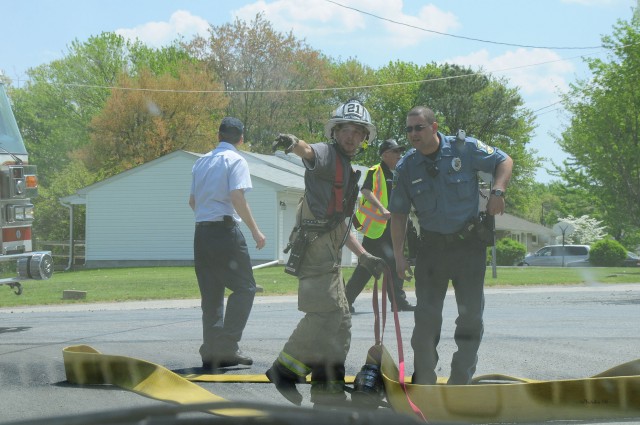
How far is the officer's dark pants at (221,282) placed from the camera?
697 cm

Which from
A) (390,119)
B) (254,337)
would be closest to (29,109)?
(390,119)

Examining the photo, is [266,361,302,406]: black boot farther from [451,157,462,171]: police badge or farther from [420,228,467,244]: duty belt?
[451,157,462,171]: police badge

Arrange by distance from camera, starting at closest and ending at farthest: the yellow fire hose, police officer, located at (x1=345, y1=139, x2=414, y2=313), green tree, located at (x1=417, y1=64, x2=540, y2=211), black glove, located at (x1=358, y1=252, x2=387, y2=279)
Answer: the yellow fire hose, black glove, located at (x1=358, y1=252, x2=387, y2=279), police officer, located at (x1=345, y1=139, x2=414, y2=313), green tree, located at (x1=417, y1=64, x2=540, y2=211)

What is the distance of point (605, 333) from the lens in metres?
9.18

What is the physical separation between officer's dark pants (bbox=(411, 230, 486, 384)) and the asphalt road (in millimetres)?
789

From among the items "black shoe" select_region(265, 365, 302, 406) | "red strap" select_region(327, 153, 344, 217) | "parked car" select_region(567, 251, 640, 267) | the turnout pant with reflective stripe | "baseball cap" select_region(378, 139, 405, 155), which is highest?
"baseball cap" select_region(378, 139, 405, 155)

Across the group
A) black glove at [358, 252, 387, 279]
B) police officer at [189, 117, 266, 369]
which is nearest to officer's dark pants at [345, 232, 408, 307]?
police officer at [189, 117, 266, 369]

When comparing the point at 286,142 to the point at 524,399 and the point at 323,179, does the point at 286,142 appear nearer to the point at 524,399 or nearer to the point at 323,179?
the point at 323,179

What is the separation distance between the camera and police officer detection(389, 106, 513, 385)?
589cm

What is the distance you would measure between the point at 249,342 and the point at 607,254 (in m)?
42.7

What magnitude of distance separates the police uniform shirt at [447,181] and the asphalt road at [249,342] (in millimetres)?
1335

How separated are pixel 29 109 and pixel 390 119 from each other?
948 inches

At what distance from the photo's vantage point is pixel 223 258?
696 centimetres

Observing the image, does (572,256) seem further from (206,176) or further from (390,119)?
(206,176)
